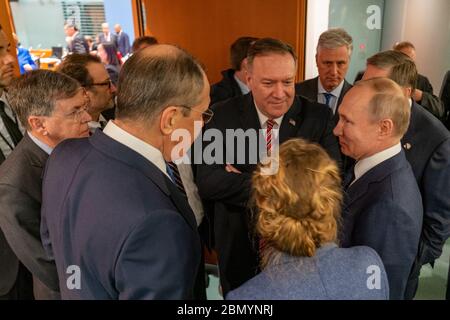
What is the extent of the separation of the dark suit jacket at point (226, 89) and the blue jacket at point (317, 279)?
256 centimetres

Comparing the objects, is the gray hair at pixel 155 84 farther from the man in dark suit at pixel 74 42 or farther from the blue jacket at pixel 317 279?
the man in dark suit at pixel 74 42

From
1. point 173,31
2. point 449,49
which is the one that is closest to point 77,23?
point 173,31

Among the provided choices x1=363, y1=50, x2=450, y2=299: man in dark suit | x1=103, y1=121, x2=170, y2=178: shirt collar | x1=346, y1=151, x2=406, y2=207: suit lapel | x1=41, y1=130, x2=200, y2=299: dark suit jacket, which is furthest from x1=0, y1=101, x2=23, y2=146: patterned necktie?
x1=363, y1=50, x2=450, y2=299: man in dark suit

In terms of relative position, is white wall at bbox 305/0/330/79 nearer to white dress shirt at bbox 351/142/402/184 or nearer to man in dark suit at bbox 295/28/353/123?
man in dark suit at bbox 295/28/353/123

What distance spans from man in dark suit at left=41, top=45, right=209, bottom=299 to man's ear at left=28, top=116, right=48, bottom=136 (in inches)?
21.2

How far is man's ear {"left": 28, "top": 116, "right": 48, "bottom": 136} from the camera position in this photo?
5.49 feet

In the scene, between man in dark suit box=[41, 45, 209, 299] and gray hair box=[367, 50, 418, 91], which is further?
gray hair box=[367, 50, 418, 91]

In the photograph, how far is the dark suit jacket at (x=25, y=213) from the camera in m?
1.46

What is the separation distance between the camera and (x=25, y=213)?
1.47 m

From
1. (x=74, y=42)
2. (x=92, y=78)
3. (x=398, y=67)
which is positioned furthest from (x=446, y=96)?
(x=74, y=42)

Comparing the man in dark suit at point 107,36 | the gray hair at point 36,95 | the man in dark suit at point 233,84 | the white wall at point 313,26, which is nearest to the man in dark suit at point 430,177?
the man in dark suit at point 233,84

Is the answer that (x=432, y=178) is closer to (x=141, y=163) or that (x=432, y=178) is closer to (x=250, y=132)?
(x=250, y=132)

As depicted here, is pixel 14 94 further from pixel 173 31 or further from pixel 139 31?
pixel 139 31

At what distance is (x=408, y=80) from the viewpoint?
7.00 ft
